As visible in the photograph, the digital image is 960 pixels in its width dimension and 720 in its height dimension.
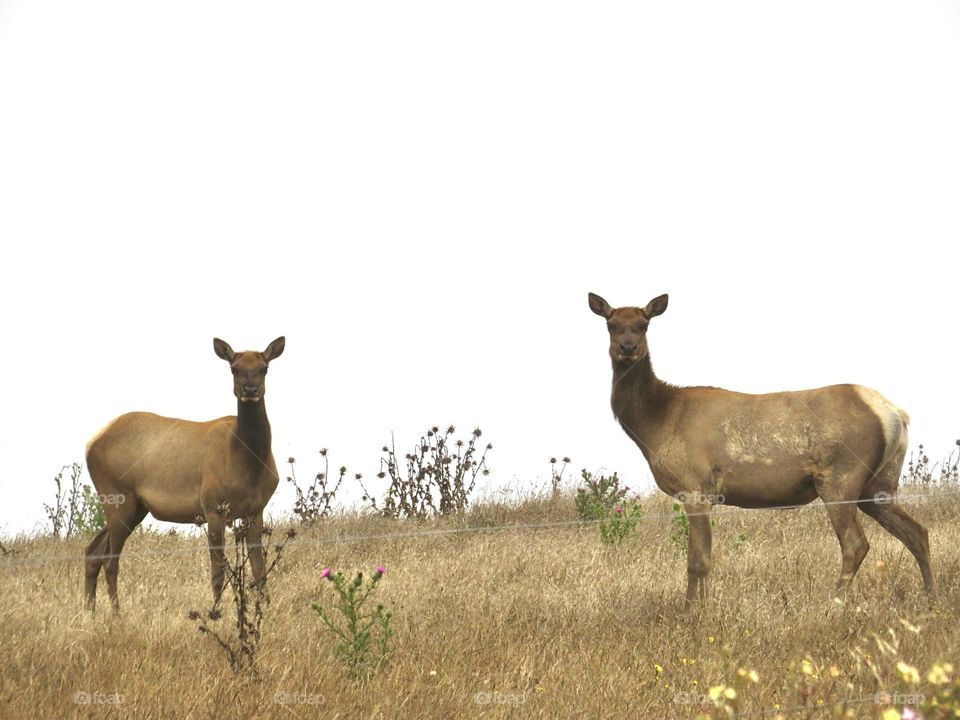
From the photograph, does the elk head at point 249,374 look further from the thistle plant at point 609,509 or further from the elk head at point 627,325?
the thistle plant at point 609,509

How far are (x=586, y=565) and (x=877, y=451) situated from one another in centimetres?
273

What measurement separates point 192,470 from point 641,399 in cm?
401

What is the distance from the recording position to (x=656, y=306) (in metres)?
9.77

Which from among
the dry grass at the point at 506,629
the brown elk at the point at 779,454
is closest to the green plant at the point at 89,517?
the dry grass at the point at 506,629

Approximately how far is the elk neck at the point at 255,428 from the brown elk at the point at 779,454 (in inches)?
119

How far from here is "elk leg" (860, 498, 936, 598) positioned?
9.20 metres

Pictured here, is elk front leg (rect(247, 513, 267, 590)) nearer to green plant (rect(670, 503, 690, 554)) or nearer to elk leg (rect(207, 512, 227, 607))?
elk leg (rect(207, 512, 227, 607))

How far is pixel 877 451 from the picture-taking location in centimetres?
909

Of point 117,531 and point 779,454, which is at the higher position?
point 779,454

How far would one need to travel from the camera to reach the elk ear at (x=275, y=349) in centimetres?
925

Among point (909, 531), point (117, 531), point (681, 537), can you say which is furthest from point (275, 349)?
point (909, 531)

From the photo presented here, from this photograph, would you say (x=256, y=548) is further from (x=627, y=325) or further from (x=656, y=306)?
(x=656, y=306)

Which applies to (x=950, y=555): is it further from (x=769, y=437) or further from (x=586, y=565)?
(x=586, y=565)

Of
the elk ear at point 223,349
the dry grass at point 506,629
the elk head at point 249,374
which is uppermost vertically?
the elk ear at point 223,349
